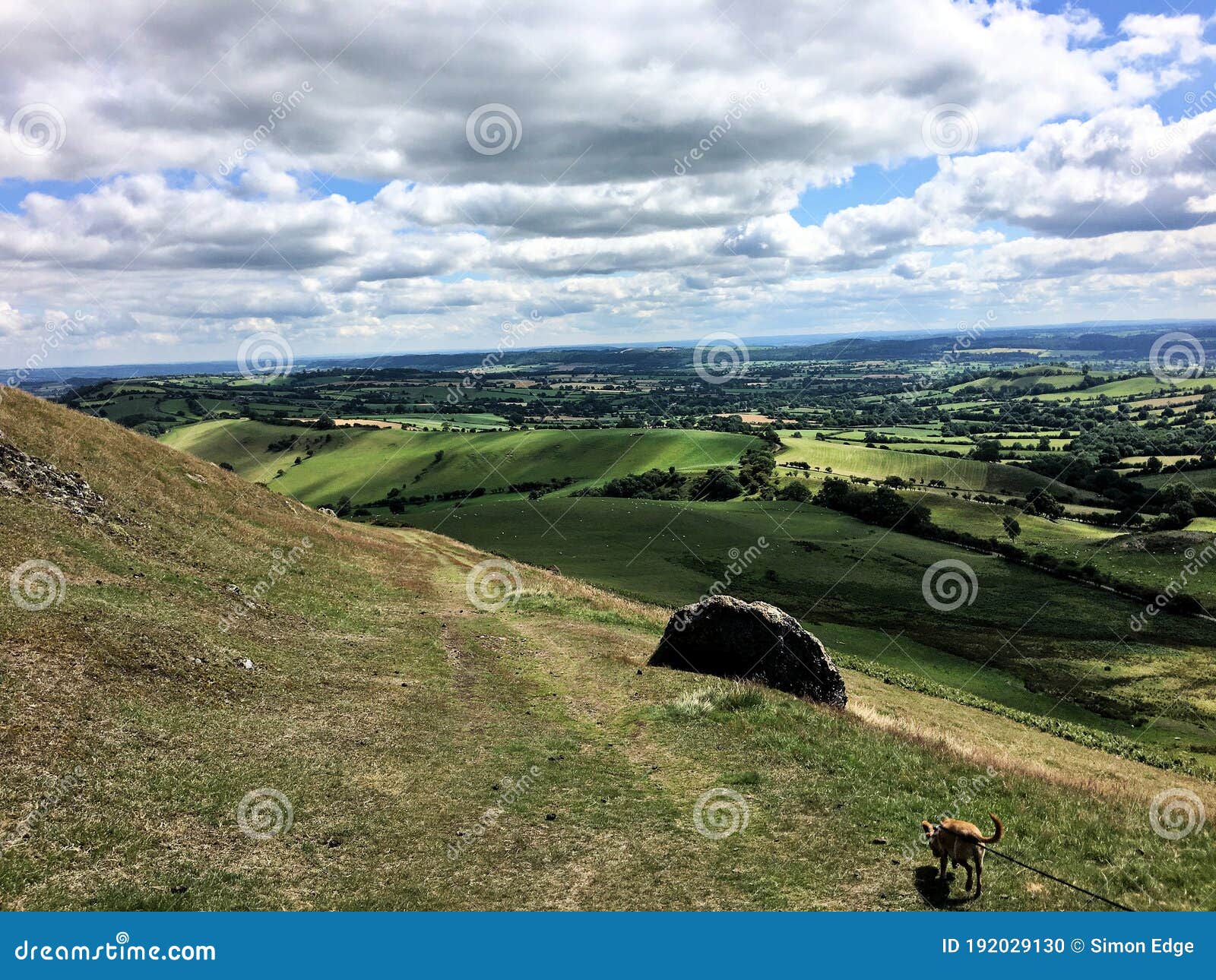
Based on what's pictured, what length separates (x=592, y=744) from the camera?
1962cm

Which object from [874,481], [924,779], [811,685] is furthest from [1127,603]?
[924,779]

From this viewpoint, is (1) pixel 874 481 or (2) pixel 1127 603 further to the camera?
(1) pixel 874 481

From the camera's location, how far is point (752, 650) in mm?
27391

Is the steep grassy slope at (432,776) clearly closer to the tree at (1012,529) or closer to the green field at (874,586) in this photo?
the green field at (874,586)

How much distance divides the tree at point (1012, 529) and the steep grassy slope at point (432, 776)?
112 meters

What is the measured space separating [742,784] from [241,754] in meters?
12.0

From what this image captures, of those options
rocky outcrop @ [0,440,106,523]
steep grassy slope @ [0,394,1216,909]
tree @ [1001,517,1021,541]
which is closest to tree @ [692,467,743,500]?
tree @ [1001,517,1021,541]

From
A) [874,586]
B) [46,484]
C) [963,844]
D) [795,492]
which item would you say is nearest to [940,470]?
[795,492]

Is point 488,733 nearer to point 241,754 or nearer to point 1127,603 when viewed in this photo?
point 241,754

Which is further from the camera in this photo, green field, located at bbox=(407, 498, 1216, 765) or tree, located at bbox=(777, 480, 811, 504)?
tree, located at bbox=(777, 480, 811, 504)

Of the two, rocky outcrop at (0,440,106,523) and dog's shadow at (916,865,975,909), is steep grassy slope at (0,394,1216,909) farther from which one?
rocky outcrop at (0,440,106,523)

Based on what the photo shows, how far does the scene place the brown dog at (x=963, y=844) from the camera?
37.6 feet

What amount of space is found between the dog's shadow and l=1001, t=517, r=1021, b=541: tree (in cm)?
13557

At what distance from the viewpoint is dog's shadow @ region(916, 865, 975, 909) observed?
1150 centimetres
